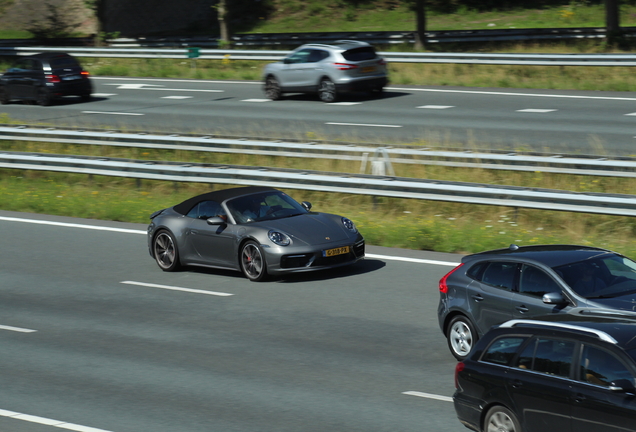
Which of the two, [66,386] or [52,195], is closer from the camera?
[66,386]

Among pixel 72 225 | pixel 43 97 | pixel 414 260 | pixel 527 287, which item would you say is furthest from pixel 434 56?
pixel 527 287

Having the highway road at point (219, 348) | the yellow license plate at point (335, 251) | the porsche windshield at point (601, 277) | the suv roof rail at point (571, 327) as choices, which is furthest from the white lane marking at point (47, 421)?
the yellow license plate at point (335, 251)

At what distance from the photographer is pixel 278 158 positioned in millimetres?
21453

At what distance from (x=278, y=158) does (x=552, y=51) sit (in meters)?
17.2

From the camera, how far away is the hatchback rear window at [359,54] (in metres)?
29.1

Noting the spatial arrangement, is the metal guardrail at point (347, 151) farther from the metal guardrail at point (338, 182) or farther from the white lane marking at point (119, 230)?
the white lane marking at point (119, 230)

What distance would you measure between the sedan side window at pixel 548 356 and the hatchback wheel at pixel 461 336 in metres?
2.58

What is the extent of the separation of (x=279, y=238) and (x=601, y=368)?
7.47m

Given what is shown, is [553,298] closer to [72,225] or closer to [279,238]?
[279,238]

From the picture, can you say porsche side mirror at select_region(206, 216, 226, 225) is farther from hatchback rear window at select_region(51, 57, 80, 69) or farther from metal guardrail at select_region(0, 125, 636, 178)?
hatchback rear window at select_region(51, 57, 80, 69)

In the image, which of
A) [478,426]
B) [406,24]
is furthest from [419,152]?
[406,24]

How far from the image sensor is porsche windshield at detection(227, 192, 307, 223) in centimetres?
1405

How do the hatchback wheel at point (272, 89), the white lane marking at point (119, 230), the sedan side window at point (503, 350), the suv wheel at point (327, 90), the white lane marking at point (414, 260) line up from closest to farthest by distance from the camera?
1. the sedan side window at point (503, 350)
2. the white lane marking at point (414, 260)
3. the white lane marking at point (119, 230)
4. the suv wheel at point (327, 90)
5. the hatchback wheel at point (272, 89)

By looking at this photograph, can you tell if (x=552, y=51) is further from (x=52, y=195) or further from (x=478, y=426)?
(x=478, y=426)
